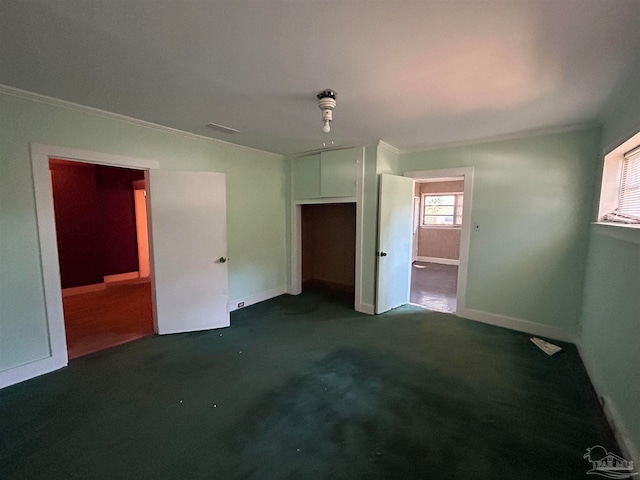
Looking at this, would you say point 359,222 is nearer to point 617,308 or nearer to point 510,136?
point 510,136

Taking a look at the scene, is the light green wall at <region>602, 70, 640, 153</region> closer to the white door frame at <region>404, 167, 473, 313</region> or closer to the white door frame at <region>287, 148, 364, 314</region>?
the white door frame at <region>404, 167, 473, 313</region>

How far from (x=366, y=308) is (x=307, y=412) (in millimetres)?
2218

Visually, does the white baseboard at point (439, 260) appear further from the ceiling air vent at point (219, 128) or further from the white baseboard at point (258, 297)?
the ceiling air vent at point (219, 128)

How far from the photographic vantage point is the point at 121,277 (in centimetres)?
542

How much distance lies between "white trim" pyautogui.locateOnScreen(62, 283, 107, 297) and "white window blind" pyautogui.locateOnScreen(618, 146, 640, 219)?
7.25 m

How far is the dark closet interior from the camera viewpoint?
535 cm

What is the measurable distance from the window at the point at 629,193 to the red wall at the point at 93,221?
6940mm

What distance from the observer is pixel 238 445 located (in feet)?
5.59

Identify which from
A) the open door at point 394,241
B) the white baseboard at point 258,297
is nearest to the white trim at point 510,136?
the open door at point 394,241

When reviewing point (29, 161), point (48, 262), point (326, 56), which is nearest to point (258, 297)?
point (48, 262)

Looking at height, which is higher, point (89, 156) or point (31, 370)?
point (89, 156)

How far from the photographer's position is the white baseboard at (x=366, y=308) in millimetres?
3976

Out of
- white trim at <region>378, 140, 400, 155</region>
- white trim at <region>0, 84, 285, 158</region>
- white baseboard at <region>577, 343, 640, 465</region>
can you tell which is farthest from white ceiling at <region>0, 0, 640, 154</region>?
white baseboard at <region>577, 343, 640, 465</region>

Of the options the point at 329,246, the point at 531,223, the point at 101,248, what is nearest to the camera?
the point at 531,223
